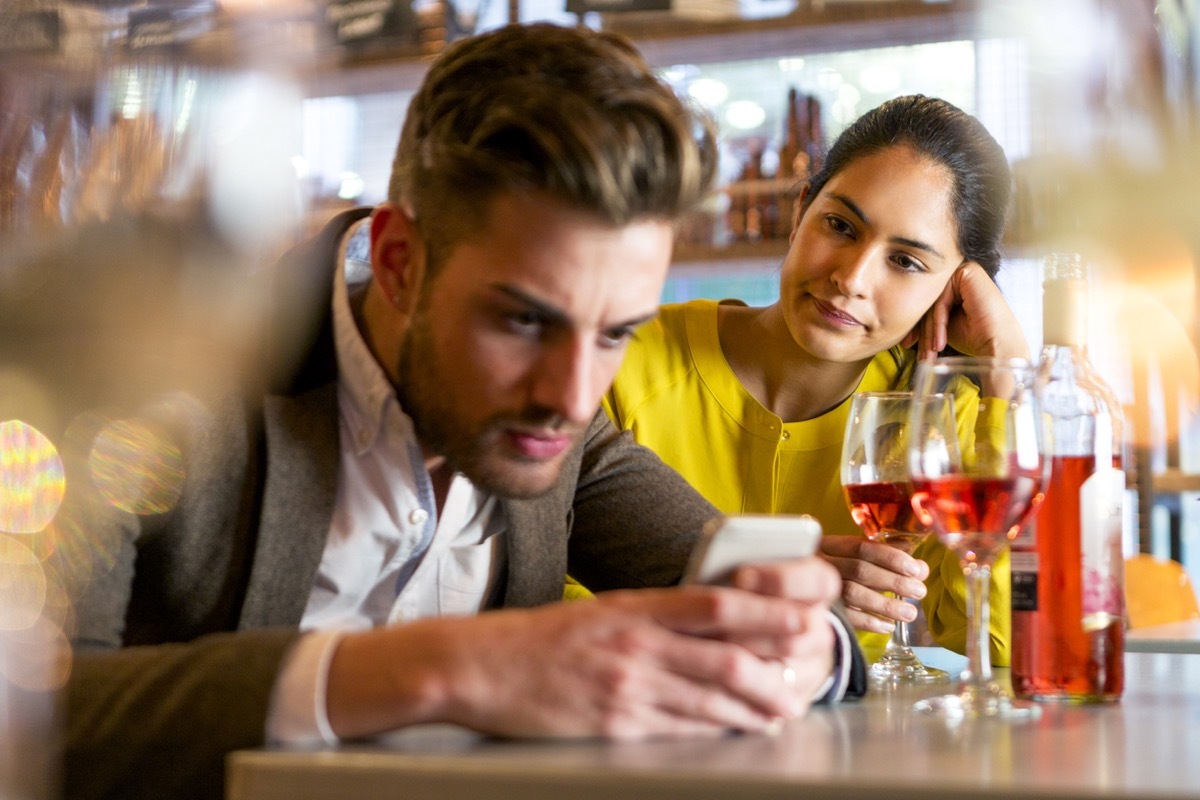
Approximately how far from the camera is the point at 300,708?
0.73 m

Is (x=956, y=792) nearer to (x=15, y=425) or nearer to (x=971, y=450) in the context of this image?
(x=971, y=450)

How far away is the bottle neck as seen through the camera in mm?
987

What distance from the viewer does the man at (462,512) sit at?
0.74 meters

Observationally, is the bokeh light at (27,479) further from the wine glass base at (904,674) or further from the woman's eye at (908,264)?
the woman's eye at (908,264)

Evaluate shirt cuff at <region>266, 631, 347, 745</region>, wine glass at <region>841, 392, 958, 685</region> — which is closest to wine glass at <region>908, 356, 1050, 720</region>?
wine glass at <region>841, 392, 958, 685</region>

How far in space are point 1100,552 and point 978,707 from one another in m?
0.16

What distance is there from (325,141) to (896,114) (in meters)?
1.93

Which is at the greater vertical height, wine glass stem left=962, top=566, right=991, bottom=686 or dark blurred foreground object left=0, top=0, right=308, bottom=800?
dark blurred foreground object left=0, top=0, right=308, bottom=800

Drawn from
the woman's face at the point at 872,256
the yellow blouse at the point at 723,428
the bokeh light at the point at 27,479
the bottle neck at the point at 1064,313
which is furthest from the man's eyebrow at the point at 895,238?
the bokeh light at the point at 27,479

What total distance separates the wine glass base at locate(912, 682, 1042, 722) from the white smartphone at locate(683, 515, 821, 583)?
194 millimetres

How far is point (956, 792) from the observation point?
57 cm

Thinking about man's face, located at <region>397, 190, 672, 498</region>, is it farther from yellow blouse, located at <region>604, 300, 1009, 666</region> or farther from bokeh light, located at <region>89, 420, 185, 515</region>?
yellow blouse, located at <region>604, 300, 1009, 666</region>

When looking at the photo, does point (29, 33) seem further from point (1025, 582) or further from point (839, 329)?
point (1025, 582)

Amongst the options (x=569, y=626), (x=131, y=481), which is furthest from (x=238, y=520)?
(x=569, y=626)
